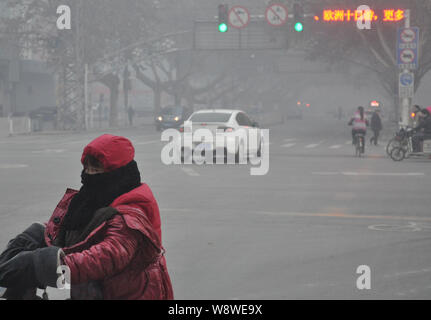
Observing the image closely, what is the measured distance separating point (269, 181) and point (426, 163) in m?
8.35

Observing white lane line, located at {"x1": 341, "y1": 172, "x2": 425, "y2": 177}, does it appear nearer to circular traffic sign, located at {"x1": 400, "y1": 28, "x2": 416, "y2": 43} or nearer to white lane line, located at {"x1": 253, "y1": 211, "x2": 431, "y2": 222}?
white lane line, located at {"x1": 253, "y1": 211, "x2": 431, "y2": 222}

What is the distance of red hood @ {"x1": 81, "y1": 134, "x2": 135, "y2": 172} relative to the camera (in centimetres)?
399

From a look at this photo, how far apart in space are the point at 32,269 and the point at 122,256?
0.38 meters

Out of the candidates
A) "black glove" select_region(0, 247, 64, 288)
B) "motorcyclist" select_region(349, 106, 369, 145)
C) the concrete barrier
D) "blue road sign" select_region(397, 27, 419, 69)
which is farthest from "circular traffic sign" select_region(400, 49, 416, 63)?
"black glove" select_region(0, 247, 64, 288)

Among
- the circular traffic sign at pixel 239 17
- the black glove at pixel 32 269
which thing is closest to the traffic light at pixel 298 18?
the circular traffic sign at pixel 239 17

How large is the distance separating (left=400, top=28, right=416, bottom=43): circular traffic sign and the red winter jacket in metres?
29.0

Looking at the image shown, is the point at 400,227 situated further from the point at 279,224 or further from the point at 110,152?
the point at 110,152

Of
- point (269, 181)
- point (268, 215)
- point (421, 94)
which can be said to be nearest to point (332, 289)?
point (268, 215)

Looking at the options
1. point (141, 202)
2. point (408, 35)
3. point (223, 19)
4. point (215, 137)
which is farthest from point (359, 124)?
point (141, 202)

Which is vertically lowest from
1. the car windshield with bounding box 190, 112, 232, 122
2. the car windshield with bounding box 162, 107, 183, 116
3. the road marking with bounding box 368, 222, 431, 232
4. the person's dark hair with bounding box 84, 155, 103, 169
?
the car windshield with bounding box 162, 107, 183, 116

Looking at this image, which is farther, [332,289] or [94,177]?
[332,289]

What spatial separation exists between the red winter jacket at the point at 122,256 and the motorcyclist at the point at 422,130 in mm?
22249
